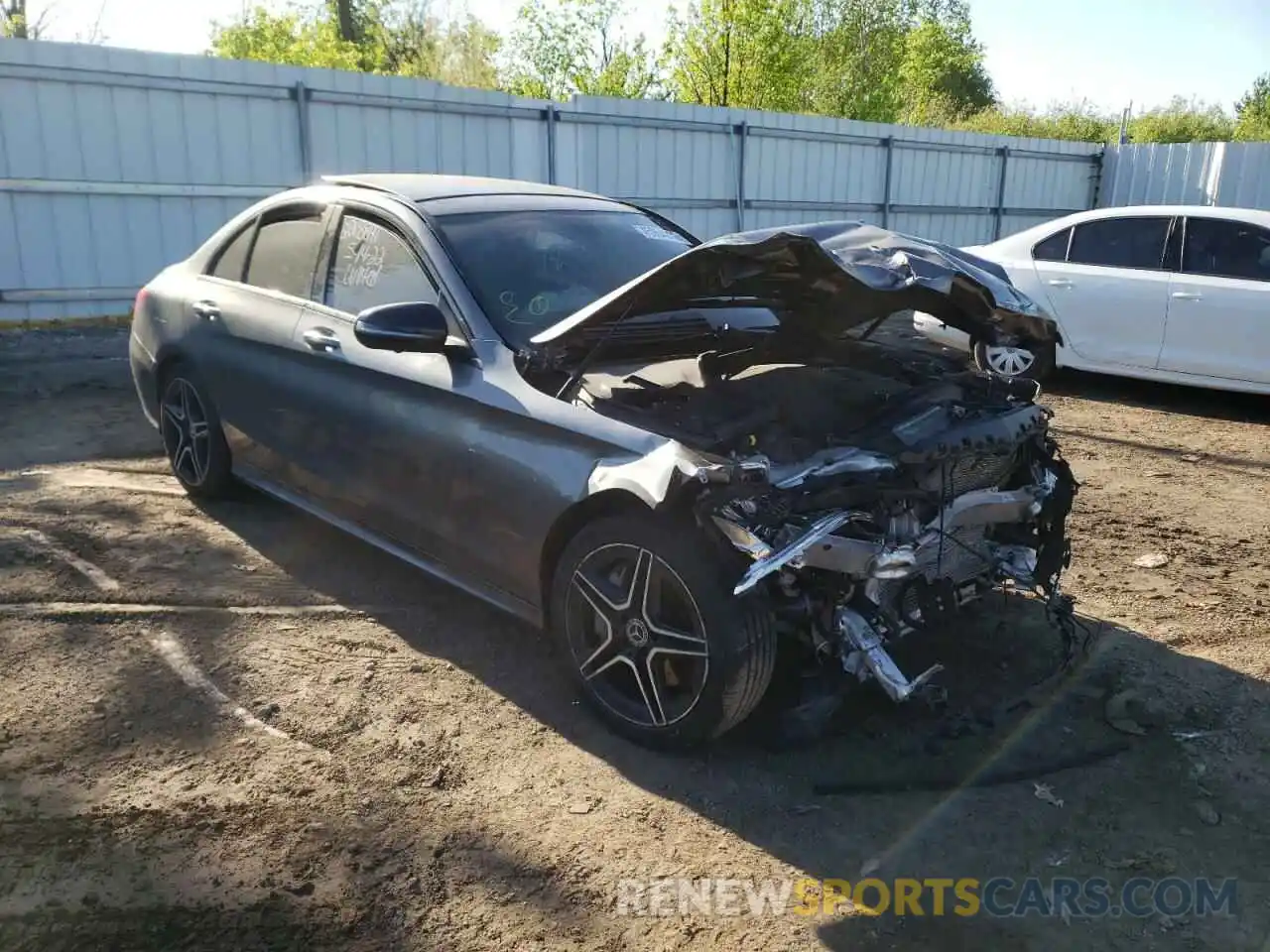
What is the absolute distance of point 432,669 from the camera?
12.8 feet

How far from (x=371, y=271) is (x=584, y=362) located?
1251 mm

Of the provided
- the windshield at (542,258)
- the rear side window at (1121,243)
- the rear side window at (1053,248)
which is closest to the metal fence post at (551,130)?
the rear side window at (1053,248)

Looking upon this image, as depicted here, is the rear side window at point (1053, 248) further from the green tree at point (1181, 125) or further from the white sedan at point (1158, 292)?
the green tree at point (1181, 125)

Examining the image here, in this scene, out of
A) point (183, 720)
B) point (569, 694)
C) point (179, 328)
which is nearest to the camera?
point (183, 720)

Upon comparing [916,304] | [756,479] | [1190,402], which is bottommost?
[1190,402]

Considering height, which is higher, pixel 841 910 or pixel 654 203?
pixel 654 203

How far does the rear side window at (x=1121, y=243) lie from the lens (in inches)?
334

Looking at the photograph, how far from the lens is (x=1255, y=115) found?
47500 mm

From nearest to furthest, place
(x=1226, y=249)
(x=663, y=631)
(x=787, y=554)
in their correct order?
(x=787, y=554) → (x=663, y=631) → (x=1226, y=249)

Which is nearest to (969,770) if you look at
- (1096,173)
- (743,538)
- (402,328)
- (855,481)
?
(855,481)

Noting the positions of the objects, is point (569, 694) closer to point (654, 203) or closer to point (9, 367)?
point (9, 367)

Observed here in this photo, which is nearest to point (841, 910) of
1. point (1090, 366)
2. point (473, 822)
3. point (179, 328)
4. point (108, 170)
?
point (473, 822)

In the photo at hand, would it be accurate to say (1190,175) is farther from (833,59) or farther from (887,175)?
(833,59)

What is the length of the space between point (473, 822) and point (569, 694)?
2.63 feet
